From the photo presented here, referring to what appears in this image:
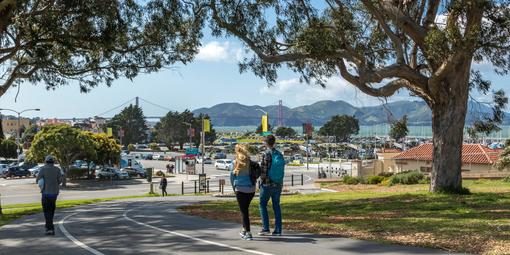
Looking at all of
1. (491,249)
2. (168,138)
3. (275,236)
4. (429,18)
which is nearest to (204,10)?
(429,18)

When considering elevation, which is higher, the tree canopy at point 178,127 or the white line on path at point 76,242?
the tree canopy at point 178,127

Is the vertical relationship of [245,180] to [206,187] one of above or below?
above

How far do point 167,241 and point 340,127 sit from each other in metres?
160

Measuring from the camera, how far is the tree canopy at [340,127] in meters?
166

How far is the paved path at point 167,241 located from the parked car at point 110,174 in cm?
5013

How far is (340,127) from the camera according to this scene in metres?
167

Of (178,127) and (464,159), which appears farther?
(178,127)

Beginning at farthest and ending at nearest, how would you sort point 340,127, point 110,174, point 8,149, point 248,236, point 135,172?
1. point 340,127
2. point 8,149
3. point 135,172
4. point 110,174
5. point 248,236

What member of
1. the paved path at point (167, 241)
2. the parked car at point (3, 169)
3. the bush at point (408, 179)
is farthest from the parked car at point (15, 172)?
the paved path at point (167, 241)

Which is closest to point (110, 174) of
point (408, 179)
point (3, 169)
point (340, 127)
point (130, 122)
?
point (3, 169)

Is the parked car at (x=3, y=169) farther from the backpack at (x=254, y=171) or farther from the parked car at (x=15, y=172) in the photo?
the backpack at (x=254, y=171)

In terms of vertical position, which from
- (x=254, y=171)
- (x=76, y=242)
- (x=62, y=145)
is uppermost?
(x=62, y=145)

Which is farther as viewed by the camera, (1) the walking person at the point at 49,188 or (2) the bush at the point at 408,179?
(2) the bush at the point at 408,179

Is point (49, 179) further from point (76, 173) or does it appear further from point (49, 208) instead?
point (76, 173)
